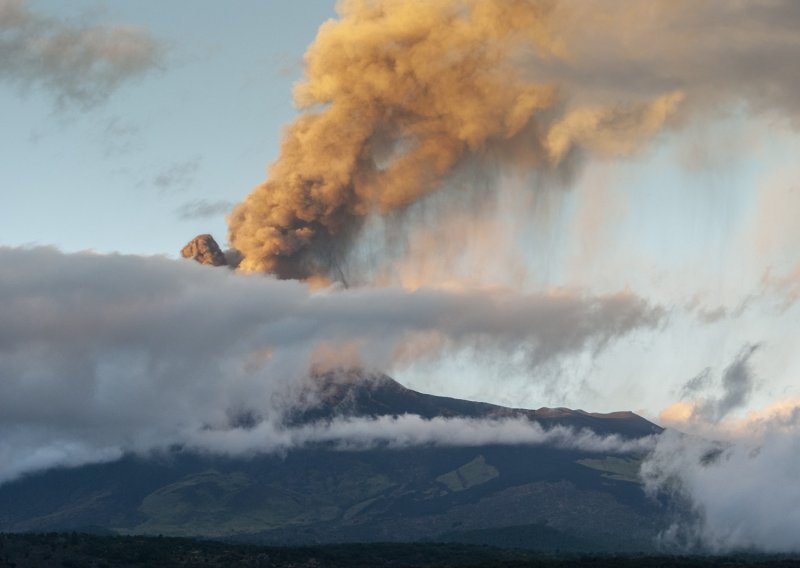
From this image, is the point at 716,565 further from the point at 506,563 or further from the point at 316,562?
the point at 316,562

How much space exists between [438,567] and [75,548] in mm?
53091

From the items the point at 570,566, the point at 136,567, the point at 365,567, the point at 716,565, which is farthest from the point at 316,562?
the point at 716,565

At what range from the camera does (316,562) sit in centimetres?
19638

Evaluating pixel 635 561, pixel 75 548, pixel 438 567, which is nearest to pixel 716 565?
pixel 635 561

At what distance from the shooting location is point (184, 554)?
19488 cm

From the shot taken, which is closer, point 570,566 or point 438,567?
point 570,566

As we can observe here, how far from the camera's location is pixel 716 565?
19050 centimetres

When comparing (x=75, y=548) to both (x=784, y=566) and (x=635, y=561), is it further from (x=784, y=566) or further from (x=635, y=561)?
(x=784, y=566)

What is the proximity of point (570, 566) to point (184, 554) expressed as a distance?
5761 centimetres

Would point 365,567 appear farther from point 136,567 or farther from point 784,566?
point 784,566

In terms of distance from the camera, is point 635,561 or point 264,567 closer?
point 264,567

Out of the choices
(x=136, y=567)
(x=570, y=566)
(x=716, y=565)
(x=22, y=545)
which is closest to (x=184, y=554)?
(x=136, y=567)

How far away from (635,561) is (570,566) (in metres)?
22.1

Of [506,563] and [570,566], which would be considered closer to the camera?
[570,566]
